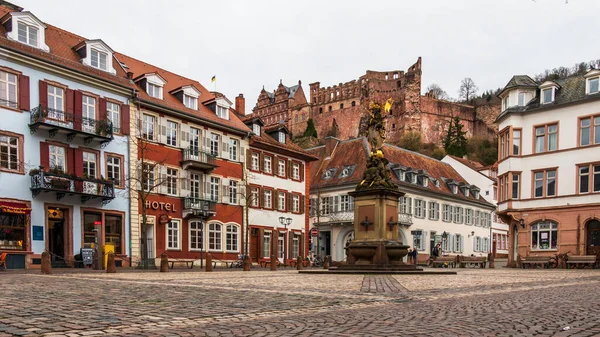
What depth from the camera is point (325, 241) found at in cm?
5238

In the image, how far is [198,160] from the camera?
3672cm

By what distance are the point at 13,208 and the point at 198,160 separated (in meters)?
12.3

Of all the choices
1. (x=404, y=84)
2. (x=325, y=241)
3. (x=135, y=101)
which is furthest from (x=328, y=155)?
(x=404, y=84)

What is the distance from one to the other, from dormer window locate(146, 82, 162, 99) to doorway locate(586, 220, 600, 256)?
27073mm

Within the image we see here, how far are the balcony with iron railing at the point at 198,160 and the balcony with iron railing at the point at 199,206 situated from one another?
1917 mm

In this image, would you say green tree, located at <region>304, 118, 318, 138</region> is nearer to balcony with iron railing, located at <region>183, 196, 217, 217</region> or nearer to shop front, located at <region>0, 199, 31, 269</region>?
balcony with iron railing, located at <region>183, 196, 217, 217</region>

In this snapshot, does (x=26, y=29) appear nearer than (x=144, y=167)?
Yes

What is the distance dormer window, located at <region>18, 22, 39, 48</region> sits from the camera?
2875cm

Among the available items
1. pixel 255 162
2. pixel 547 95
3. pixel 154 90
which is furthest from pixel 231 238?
pixel 547 95

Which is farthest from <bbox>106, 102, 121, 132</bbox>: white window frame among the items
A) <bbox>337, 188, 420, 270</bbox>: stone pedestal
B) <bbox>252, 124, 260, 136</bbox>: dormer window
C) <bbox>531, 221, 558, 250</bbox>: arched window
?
<bbox>531, 221, 558, 250</bbox>: arched window

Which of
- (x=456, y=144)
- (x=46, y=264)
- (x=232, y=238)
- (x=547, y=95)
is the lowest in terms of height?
(x=232, y=238)

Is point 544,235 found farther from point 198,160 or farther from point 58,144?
point 58,144

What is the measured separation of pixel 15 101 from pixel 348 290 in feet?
72.6

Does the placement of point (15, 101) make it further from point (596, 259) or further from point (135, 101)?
point (596, 259)
